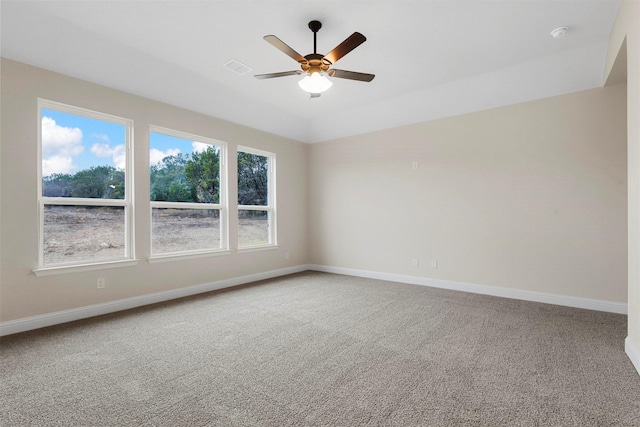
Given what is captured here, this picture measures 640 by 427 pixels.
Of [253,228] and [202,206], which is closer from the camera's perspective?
[202,206]

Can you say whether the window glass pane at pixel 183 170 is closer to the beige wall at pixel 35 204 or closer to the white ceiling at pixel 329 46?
the beige wall at pixel 35 204

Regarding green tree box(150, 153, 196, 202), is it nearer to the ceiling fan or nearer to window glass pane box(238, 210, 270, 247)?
window glass pane box(238, 210, 270, 247)

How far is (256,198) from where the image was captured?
5.50m

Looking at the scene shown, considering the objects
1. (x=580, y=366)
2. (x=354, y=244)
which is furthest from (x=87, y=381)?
(x=354, y=244)

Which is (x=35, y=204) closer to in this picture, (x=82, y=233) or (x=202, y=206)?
(x=82, y=233)

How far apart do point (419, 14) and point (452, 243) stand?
10.3 ft

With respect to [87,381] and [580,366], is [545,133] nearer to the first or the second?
[580,366]

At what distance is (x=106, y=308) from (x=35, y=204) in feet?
4.36

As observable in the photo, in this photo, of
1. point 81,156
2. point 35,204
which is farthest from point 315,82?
point 35,204

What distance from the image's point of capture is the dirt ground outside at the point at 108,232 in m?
3.26

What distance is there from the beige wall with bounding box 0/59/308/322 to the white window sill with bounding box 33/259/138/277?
0.05 m

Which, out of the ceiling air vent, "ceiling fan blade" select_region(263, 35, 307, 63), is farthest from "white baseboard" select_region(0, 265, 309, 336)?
"ceiling fan blade" select_region(263, 35, 307, 63)

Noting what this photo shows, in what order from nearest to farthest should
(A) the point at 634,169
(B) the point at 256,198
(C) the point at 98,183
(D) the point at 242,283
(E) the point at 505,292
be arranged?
(A) the point at 634,169 → (C) the point at 98,183 → (E) the point at 505,292 → (D) the point at 242,283 → (B) the point at 256,198


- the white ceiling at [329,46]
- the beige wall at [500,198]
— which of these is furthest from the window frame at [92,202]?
the beige wall at [500,198]
